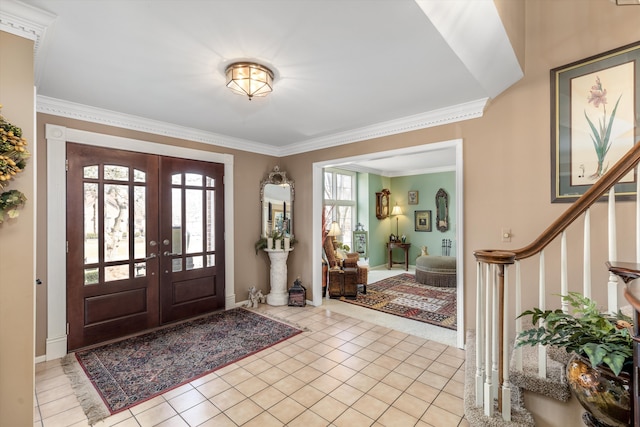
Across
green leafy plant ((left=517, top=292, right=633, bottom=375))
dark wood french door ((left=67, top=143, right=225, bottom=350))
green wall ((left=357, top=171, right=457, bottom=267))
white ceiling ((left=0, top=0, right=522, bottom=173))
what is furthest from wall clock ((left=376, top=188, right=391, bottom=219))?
green leafy plant ((left=517, top=292, right=633, bottom=375))

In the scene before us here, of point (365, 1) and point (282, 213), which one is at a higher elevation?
point (365, 1)

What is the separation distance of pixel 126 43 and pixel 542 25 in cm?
347

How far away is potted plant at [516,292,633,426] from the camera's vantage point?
116 cm

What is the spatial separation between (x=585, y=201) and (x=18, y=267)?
3205 millimetres

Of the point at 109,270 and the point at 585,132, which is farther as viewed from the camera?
the point at 109,270

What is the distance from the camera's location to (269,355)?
3.08 metres

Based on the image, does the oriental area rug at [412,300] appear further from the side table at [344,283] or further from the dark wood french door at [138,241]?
the dark wood french door at [138,241]

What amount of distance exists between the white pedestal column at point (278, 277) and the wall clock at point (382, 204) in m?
3.96

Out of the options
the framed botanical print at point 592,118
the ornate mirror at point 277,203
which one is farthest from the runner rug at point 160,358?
the framed botanical print at point 592,118

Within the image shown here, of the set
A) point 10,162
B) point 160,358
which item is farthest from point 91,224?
point 10,162

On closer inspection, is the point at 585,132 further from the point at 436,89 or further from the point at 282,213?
the point at 282,213

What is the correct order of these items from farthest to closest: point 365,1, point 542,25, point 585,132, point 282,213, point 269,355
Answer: point 282,213
point 269,355
point 542,25
point 585,132
point 365,1

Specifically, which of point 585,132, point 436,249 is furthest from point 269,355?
point 436,249

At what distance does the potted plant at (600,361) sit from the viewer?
1158mm
